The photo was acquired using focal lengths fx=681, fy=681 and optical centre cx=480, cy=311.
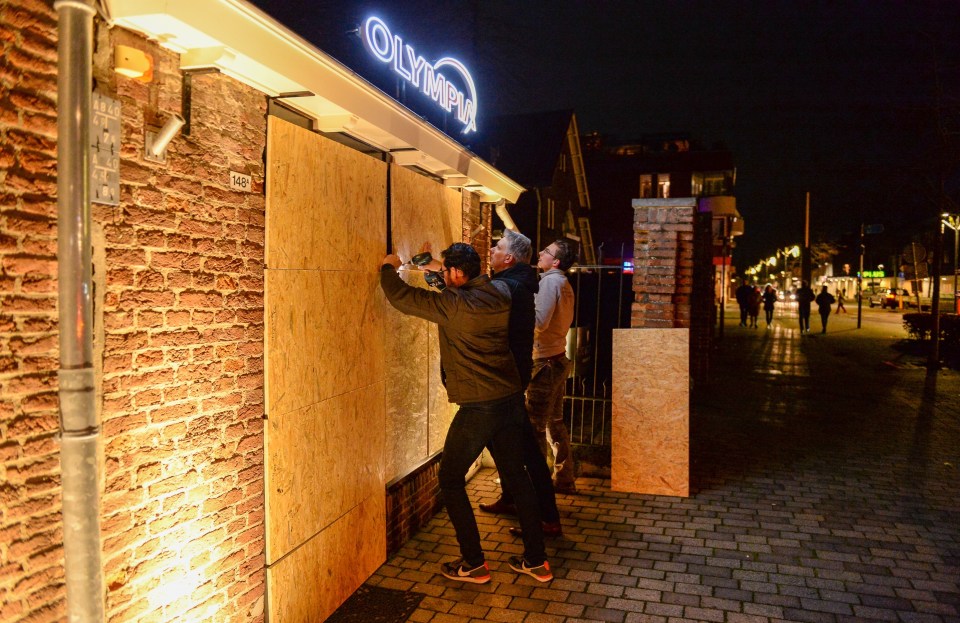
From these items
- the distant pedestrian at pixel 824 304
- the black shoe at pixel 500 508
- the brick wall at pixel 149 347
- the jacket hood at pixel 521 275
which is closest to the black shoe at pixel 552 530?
the black shoe at pixel 500 508

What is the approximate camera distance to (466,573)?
445 centimetres

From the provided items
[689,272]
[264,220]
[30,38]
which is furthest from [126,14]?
[689,272]

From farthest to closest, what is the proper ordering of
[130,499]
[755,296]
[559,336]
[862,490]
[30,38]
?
[755,296] → [862,490] → [559,336] → [130,499] → [30,38]

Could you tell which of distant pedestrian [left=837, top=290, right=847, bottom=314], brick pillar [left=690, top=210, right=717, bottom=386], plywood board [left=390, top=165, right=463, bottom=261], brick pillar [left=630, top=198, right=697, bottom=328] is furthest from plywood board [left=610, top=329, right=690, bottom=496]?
distant pedestrian [left=837, top=290, right=847, bottom=314]

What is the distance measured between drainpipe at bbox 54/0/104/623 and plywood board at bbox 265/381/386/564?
1.23 metres

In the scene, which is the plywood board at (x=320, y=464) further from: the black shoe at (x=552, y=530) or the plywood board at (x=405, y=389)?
the black shoe at (x=552, y=530)

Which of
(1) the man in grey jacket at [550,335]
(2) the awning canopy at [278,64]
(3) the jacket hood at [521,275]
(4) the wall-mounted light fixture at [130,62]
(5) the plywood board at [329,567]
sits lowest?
(5) the plywood board at [329,567]

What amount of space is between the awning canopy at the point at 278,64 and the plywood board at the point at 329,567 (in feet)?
7.96

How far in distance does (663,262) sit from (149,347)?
571cm

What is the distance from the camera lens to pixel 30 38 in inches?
90.1

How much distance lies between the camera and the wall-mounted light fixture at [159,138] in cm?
279

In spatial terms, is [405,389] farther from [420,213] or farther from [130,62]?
[130,62]

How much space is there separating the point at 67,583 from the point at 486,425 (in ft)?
8.03

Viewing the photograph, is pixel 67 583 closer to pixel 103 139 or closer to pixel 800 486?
pixel 103 139
